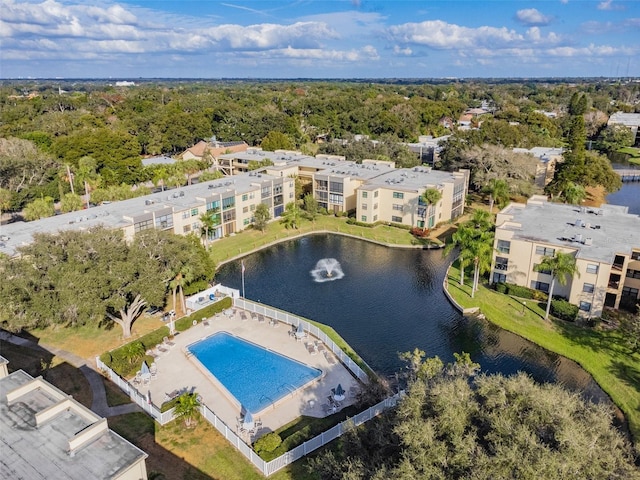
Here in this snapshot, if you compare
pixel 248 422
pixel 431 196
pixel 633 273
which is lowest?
pixel 248 422

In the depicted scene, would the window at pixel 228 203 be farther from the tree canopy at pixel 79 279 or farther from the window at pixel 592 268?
the window at pixel 592 268

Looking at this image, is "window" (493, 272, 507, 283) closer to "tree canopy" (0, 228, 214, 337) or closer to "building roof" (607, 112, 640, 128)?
"tree canopy" (0, 228, 214, 337)

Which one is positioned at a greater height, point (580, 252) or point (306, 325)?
point (580, 252)

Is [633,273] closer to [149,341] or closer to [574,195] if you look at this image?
[574,195]

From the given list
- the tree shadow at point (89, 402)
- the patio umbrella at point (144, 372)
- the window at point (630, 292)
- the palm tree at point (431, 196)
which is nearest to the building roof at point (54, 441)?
the tree shadow at point (89, 402)

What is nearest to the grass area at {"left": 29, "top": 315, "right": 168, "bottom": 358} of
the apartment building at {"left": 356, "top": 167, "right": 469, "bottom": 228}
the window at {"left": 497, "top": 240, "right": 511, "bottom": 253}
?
the window at {"left": 497, "top": 240, "right": 511, "bottom": 253}

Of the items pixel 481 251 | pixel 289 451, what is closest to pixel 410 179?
pixel 481 251
